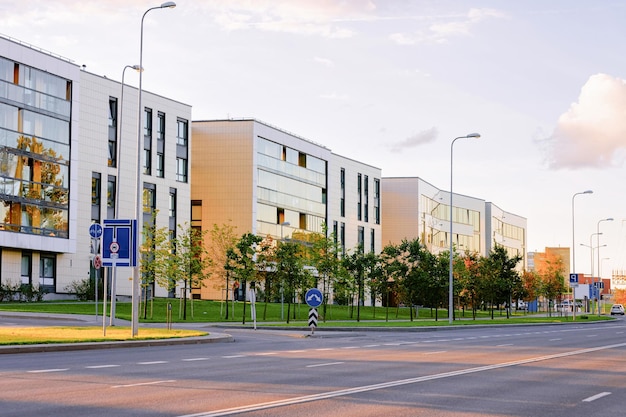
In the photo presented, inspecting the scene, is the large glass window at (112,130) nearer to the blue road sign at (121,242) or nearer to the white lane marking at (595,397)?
the blue road sign at (121,242)

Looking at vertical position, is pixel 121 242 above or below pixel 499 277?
above

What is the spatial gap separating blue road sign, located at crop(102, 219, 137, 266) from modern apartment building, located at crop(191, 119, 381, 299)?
167ft

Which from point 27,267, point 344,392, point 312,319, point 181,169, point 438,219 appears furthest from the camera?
point 438,219

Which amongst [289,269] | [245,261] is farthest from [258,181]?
[245,261]

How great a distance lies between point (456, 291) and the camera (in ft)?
233

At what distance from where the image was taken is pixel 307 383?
1625cm

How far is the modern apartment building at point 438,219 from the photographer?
12306 centimetres

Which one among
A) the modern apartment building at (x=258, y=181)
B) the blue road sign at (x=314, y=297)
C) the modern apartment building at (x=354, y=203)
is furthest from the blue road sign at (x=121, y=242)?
the modern apartment building at (x=354, y=203)

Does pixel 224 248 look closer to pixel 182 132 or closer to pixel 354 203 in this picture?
pixel 182 132

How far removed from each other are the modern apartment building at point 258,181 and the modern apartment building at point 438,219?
56.5ft

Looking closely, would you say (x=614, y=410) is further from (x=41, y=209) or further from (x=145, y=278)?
(x=41, y=209)

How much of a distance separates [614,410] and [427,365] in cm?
798

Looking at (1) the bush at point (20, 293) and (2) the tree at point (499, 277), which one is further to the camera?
(2) the tree at point (499, 277)

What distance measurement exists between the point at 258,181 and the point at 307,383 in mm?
73949
